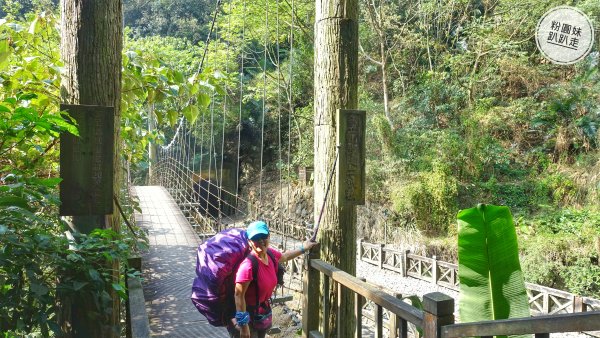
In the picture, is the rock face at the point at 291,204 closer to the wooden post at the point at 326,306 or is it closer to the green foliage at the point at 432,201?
the green foliage at the point at 432,201

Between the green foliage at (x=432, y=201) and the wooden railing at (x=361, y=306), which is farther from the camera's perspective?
the green foliage at (x=432, y=201)

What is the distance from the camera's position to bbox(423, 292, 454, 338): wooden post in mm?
1107

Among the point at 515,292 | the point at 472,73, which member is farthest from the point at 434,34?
the point at 515,292

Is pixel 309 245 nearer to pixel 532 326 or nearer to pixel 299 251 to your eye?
pixel 299 251

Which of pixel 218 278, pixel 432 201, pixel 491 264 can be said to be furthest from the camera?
pixel 432 201

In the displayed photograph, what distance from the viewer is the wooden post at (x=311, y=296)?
197 cm

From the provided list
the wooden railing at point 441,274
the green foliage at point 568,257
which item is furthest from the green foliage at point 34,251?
the green foliage at point 568,257

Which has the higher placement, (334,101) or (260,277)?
(334,101)

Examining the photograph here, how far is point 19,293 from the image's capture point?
41.4 inches

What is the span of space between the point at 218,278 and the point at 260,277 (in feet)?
0.56

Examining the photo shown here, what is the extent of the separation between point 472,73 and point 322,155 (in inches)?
360

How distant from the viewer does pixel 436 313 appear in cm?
111

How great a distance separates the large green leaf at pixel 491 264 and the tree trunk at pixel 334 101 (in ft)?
2.32

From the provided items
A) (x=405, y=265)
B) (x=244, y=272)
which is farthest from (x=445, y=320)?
(x=405, y=265)
